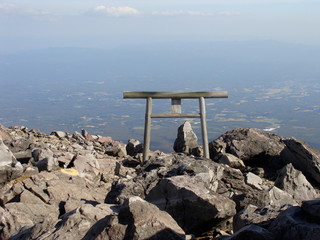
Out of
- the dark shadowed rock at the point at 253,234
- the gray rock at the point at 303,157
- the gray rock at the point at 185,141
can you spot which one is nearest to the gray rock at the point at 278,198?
the dark shadowed rock at the point at 253,234

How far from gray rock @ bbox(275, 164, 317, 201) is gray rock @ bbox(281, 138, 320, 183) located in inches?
78.5

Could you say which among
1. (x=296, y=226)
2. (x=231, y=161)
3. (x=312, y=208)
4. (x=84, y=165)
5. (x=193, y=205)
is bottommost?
(x=84, y=165)

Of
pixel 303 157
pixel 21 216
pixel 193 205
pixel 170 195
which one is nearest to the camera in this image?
pixel 193 205

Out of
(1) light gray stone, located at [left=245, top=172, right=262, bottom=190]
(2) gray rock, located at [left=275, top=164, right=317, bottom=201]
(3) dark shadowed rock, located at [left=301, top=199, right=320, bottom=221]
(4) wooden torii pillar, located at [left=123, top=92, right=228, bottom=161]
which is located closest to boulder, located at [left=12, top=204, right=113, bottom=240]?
(3) dark shadowed rock, located at [left=301, top=199, right=320, bottom=221]

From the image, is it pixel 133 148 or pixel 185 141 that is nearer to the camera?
pixel 185 141

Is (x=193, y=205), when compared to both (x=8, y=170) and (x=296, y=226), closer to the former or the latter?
(x=296, y=226)

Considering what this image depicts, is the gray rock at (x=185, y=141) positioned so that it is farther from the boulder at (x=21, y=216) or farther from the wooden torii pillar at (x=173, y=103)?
the boulder at (x=21, y=216)

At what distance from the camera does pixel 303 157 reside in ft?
44.7

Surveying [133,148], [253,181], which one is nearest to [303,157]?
[253,181]

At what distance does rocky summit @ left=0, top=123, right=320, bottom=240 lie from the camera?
19.1 ft

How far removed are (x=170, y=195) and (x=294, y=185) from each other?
495 cm

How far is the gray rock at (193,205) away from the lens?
723 centimetres

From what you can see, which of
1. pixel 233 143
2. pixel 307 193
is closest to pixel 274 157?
pixel 233 143

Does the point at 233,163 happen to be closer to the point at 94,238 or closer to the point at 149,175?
the point at 149,175
